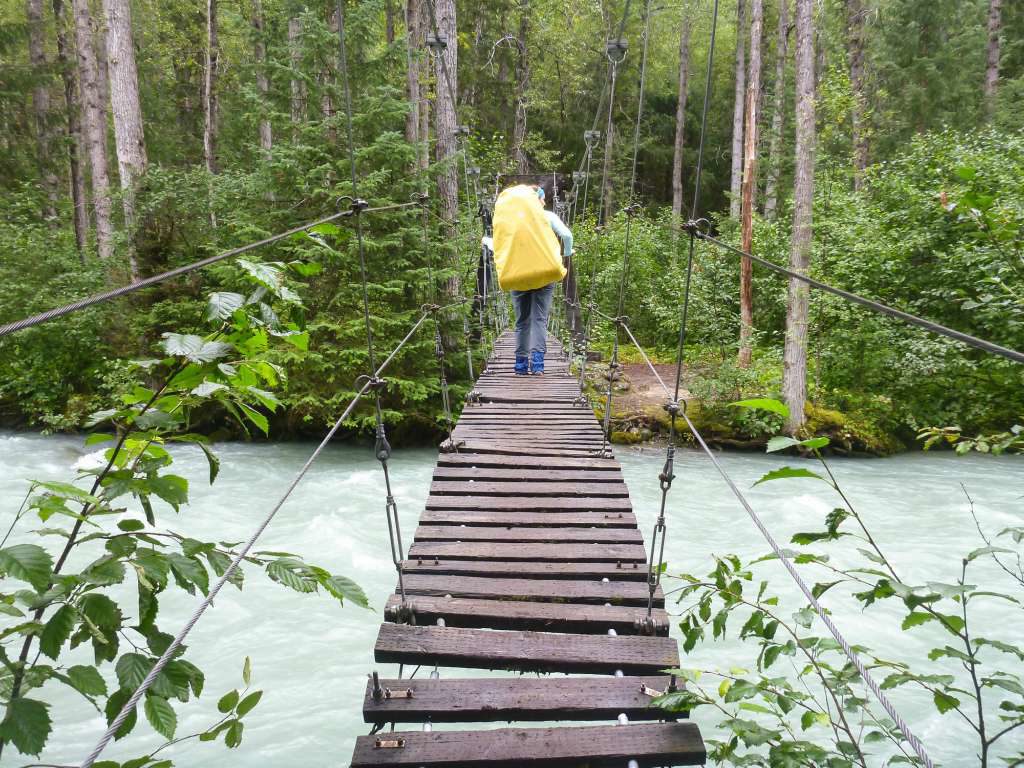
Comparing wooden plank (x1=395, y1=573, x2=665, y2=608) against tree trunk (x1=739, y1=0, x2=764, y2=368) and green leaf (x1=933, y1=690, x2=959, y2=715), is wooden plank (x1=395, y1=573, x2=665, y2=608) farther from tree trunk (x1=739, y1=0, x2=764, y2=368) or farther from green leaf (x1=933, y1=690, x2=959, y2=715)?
tree trunk (x1=739, y1=0, x2=764, y2=368)

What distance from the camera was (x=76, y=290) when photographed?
7.62 meters

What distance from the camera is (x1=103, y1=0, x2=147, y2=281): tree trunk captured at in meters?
7.07

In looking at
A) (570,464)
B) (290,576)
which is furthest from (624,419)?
(290,576)

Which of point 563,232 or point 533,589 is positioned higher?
point 563,232

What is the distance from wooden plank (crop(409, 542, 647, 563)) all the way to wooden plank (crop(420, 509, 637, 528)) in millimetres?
149

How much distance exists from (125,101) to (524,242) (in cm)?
617

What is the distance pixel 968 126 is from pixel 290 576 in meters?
14.6

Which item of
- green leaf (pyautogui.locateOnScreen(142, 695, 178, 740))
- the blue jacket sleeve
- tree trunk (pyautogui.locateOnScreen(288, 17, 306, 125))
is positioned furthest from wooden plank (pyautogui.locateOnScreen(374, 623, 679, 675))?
tree trunk (pyautogui.locateOnScreen(288, 17, 306, 125))

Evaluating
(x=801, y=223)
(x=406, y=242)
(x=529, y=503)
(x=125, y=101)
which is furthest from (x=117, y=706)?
(x=125, y=101)

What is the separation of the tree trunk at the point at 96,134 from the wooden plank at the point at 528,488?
7091mm

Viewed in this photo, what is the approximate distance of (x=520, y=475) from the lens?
266 cm

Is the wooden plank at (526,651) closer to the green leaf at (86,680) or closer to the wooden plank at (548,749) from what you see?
the wooden plank at (548,749)

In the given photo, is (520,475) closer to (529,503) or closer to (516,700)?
(529,503)

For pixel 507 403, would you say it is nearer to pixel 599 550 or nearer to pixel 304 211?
pixel 599 550
